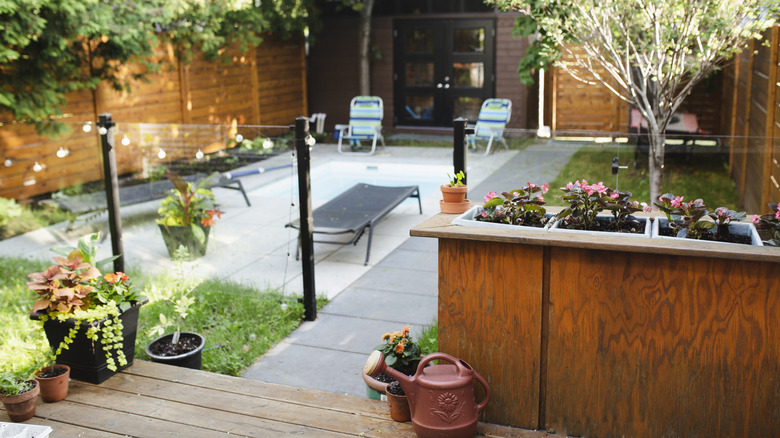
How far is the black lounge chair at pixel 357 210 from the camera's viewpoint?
5.68 meters

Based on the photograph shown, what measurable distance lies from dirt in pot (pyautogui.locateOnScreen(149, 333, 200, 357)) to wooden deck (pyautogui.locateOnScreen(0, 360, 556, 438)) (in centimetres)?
23

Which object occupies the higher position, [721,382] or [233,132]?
[233,132]

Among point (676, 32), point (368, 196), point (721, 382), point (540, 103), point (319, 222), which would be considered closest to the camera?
point (721, 382)

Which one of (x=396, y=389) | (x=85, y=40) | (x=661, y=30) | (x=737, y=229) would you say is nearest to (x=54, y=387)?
(x=396, y=389)

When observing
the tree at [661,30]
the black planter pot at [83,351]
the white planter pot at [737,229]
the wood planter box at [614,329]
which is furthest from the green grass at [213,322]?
the tree at [661,30]

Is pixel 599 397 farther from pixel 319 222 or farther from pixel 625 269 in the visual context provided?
pixel 319 222

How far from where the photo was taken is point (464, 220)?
2.97 metres

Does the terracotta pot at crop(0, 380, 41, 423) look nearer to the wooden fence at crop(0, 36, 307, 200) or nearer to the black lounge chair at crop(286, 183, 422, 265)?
the wooden fence at crop(0, 36, 307, 200)

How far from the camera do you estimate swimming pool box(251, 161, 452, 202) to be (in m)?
4.94

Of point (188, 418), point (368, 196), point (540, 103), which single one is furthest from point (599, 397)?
point (540, 103)

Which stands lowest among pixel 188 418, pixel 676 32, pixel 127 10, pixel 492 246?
pixel 188 418

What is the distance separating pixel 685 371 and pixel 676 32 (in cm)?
309

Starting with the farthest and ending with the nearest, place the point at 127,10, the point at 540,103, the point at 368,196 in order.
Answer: the point at 540,103, the point at 127,10, the point at 368,196

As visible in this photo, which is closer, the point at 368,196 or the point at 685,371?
the point at 685,371
